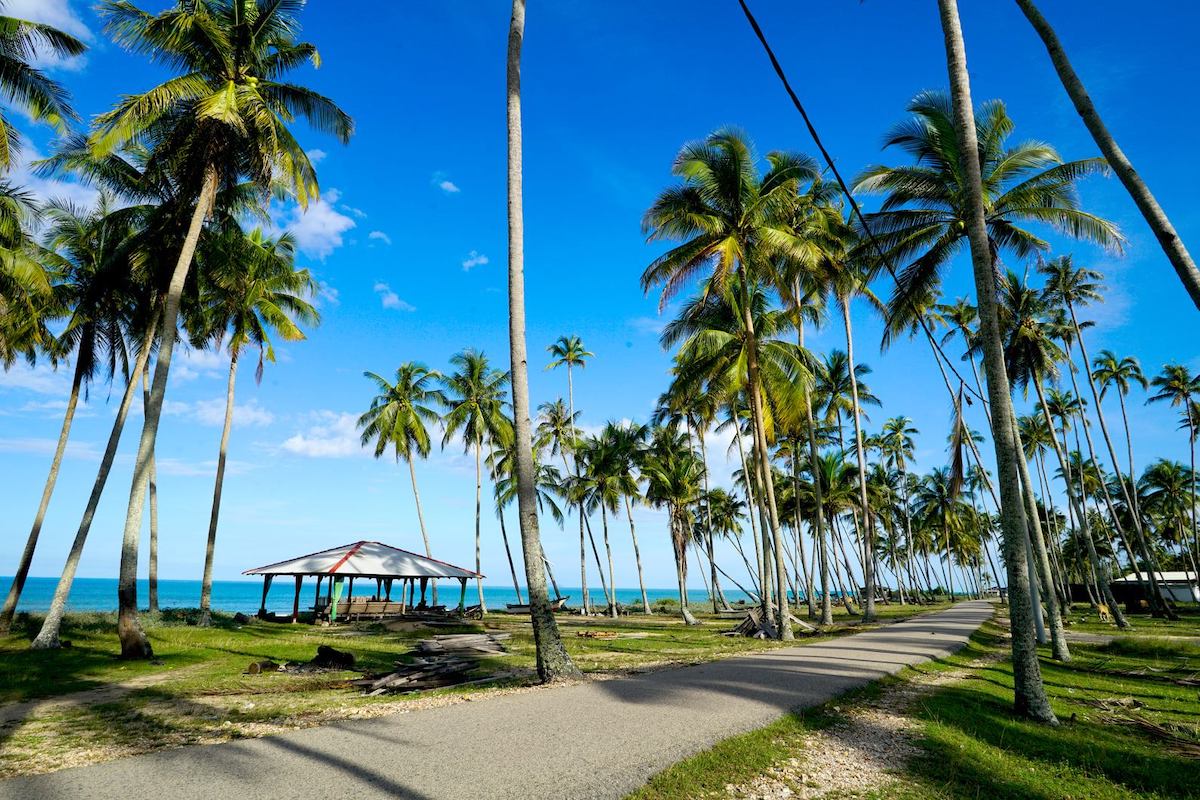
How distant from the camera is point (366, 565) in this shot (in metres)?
26.9

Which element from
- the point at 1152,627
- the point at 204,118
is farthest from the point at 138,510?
the point at 1152,627

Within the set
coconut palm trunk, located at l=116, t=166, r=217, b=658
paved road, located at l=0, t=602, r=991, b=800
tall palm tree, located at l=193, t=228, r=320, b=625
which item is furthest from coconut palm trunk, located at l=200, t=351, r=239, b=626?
paved road, located at l=0, t=602, r=991, b=800

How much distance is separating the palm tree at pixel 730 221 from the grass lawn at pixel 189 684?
26.3ft

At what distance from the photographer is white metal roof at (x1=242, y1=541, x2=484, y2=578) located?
86.5 feet

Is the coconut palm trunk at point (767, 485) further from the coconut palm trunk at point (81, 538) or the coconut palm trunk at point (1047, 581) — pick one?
the coconut palm trunk at point (81, 538)

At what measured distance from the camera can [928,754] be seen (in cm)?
614

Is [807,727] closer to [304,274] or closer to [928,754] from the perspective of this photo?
[928,754]

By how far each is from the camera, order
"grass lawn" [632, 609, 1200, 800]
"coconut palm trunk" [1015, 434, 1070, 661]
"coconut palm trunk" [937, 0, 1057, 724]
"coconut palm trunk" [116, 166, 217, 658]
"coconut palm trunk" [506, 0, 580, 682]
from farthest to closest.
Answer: "coconut palm trunk" [1015, 434, 1070, 661] → "coconut palm trunk" [116, 166, 217, 658] → "coconut palm trunk" [506, 0, 580, 682] → "coconut palm trunk" [937, 0, 1057, 724] → "grass lawn" [632, 609, 1200, 800]

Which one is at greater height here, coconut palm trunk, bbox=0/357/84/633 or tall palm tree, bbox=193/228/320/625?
tall palm tree, bbox=193/228/320/625

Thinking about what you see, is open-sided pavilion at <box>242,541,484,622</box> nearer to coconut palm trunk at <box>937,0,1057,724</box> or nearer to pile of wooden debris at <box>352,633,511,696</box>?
pile of wooden debris at <box>352,633,511,696</box>

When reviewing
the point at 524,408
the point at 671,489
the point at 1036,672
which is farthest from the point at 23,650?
the point at 671,489

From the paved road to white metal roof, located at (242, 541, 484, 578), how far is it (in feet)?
67.5

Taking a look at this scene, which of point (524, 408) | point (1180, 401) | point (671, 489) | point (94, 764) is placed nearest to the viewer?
point (94, 764)

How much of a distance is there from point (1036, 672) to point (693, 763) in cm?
532
